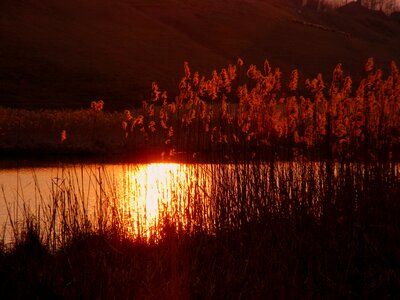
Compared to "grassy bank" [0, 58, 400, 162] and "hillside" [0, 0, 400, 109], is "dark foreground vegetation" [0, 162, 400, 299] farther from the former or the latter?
"hillside" [0, 0, 400, 109]

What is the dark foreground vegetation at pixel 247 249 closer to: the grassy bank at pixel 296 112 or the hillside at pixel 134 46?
the grassy bank at pixel 296 112

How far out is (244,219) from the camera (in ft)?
23.2

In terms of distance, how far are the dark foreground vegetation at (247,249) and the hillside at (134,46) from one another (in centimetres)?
3196

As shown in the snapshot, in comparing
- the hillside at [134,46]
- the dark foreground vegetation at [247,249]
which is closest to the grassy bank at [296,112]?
the dark foreground vegetation at [247,249]

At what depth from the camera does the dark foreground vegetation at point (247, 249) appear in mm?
5418

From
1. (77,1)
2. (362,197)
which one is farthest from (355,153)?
(77,1)

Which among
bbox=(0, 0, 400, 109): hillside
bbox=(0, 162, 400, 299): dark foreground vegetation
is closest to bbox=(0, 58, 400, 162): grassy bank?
bbox=(0, 162, 400, 299): dark foreground vegetation

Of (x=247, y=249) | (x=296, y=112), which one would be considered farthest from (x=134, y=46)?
(x=247, y=249)

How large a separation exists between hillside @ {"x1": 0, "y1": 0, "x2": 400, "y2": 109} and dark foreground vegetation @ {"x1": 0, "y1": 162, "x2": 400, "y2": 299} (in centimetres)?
3196

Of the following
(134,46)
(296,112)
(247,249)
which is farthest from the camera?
(134,46)

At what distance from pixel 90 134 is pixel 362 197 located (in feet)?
65.3

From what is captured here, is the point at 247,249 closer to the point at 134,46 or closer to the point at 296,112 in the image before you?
the point at 296,112

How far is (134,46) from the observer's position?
54.3 meters

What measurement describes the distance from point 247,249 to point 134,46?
1921 inches
